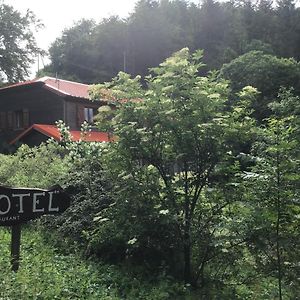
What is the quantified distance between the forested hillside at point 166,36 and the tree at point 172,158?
3866 cm

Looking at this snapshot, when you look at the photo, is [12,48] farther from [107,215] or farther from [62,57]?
[107,215]

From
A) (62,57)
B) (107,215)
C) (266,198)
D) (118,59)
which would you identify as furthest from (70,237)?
(62,57)

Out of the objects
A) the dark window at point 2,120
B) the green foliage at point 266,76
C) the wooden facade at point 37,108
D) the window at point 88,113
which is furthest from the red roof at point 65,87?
the green foliage at point 266,76

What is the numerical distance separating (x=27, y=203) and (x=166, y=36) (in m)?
43.5

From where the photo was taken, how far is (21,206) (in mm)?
5047

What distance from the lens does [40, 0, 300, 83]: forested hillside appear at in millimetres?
46438

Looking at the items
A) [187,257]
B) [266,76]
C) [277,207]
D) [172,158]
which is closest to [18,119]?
[266,76]

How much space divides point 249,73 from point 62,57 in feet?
98.8

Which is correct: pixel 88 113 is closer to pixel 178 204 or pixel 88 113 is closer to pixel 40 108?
pixel 40 108

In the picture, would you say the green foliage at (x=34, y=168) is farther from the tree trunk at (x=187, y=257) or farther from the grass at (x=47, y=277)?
the tree trunk at (x=187, y=257)

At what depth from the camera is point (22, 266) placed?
5199mm

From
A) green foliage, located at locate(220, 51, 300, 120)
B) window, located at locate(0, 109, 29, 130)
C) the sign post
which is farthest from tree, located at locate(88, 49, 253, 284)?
window, located at locate(0, 109, 29, 130)

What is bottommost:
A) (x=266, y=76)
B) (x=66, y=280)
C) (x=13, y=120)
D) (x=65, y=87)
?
(x=66, y=280)

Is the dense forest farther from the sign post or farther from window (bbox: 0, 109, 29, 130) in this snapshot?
window (bbox: 0, 109, 29, 130)
